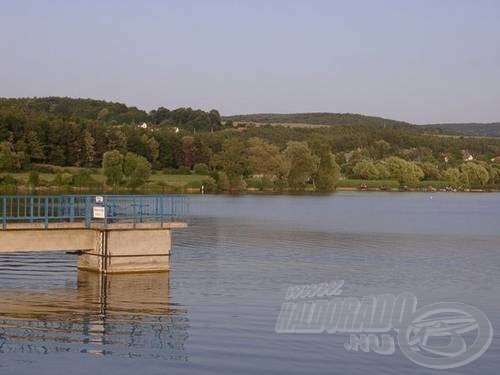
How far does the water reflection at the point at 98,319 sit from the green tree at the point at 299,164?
112858 millimetres

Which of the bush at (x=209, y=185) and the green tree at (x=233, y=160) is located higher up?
the green tree at (x=233, y=160)

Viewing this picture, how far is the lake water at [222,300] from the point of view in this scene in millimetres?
18875

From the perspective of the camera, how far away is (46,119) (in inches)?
5448

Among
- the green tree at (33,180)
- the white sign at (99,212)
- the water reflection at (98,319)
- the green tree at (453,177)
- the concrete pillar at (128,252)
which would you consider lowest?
the green tree at (453,177)

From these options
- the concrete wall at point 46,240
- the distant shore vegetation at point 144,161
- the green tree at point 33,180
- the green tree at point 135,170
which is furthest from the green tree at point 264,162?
the concrete wall at point 46,240

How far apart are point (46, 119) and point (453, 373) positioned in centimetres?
12681

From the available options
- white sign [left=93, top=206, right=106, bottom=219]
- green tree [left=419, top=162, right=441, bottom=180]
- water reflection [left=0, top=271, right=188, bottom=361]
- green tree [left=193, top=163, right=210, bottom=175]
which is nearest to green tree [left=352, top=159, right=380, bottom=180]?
green tree [left=419, top=162, right=441, bottom=180]

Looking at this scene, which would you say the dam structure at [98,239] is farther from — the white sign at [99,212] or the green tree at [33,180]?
the green tree at [33,180]

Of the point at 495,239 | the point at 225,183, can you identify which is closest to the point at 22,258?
the point at 495,239

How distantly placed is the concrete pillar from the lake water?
1.73 feet

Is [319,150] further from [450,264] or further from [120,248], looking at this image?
[120,248]

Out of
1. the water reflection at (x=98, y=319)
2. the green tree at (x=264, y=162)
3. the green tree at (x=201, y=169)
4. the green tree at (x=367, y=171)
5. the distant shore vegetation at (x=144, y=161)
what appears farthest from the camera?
the green tree at (x=367, y=171)

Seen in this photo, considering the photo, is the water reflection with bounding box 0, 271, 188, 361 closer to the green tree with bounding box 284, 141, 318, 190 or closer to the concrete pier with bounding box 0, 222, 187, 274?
the concrete pier with bounding box 0, 222, 187, 274

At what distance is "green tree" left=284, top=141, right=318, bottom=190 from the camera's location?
467ft
